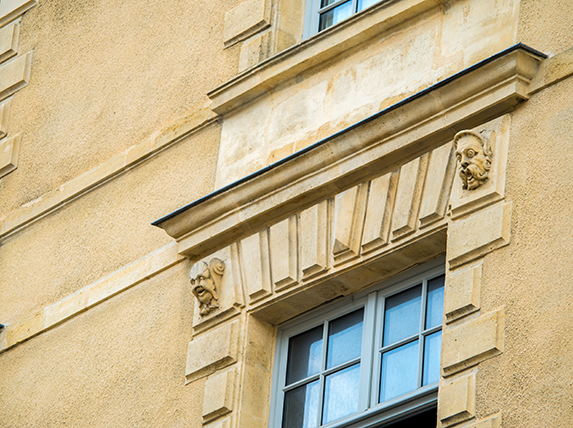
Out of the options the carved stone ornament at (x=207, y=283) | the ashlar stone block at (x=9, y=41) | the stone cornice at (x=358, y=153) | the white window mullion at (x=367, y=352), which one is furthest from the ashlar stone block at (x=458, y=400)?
the ashlar stone block at (x=9, y=41)

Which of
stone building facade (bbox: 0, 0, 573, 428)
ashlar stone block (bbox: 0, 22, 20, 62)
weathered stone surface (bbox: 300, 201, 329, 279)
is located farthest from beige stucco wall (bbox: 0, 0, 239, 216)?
weathered stone surface (bbox: 300, 201, 329, 279)

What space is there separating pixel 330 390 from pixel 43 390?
82.7 inches

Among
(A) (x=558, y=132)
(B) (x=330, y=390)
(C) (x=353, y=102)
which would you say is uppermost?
(C) (x=353, y=102)

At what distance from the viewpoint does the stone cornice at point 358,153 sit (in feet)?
21.1

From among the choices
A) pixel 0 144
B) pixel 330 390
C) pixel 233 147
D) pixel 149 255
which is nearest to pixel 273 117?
pixel 233 147

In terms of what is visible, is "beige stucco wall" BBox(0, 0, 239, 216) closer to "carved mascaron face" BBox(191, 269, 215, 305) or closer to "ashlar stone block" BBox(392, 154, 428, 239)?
"carved mascaron face" BBox(191, 269, 215, 305)

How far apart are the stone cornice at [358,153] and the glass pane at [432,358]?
94cm

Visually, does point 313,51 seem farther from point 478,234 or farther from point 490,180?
point 478,234

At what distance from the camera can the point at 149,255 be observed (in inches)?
312

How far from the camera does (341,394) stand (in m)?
6.71

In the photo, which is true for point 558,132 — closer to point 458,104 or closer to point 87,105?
point 458,104

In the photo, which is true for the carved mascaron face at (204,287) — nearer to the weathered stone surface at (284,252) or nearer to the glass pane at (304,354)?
the weathered stone surface at (284,252)

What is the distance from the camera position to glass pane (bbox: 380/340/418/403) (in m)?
6.43

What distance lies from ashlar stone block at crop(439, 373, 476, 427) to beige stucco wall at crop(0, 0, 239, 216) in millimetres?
2962
